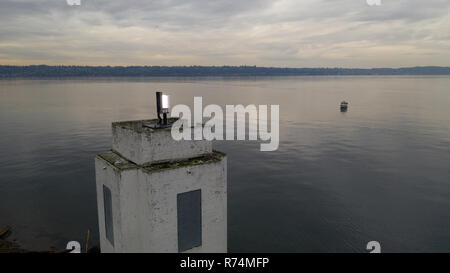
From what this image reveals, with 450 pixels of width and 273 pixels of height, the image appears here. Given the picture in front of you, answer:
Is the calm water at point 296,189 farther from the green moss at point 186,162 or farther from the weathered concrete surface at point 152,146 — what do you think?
the weathered concrete surface at point 152,146

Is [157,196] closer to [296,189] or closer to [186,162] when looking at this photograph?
[186,162]

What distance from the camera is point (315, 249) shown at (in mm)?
19109

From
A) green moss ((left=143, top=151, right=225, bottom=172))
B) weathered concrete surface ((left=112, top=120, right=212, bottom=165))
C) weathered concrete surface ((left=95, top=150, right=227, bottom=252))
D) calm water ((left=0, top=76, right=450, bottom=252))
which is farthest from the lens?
calm water ((left=0, top=76, right=450, bottom=252))

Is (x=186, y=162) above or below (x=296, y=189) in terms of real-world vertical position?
above

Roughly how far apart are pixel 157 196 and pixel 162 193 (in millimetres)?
145

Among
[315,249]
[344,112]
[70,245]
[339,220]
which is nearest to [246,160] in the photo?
[339,220]

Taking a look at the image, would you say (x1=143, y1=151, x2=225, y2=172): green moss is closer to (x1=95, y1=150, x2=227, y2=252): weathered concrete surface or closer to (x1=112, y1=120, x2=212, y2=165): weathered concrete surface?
(x1=95, y1=150, x2=227, y2=252): weathered concrete surface

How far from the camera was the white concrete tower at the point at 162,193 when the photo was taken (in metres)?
7.85

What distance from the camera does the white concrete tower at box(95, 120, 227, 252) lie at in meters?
7.85

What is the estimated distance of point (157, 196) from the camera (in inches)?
303

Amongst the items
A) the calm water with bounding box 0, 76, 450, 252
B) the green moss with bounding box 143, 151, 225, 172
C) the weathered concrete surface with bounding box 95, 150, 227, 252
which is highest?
the green moss with bounding box 143, 151, 225, 172

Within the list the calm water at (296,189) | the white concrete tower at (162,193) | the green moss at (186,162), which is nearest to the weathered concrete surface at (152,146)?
the white concrete tower at (162,193)

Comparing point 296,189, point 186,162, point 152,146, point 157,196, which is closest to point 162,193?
point 157,196

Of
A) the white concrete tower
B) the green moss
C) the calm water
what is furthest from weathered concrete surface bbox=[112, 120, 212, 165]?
the calm water
